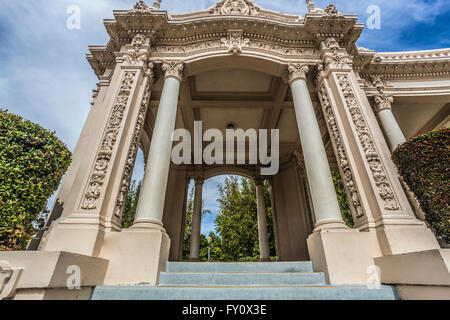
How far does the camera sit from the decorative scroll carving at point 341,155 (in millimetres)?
5110

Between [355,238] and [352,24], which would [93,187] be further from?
[352,24]

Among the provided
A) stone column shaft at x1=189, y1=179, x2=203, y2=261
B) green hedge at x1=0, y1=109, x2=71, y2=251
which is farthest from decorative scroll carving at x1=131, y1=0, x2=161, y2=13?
stone column shaft at x1=189, y1=179, x2=203, y2=261

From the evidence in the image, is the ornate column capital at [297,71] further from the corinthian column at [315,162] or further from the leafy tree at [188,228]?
the leafy tree at [188,228]

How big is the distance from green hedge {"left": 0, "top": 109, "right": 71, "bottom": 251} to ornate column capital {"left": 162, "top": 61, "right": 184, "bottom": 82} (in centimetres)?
364

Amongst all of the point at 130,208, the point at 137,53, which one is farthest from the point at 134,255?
the point at 130,208

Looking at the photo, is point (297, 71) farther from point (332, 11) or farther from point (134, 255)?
point (134, 255)

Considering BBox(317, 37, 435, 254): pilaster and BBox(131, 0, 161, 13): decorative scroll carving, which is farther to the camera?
BBox(131, 0, 161, 13): decorative scroll carving

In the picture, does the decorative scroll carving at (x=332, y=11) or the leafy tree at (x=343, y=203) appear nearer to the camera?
the decorative scroll carving at (x=332, y=11)

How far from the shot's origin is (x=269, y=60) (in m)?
7.07

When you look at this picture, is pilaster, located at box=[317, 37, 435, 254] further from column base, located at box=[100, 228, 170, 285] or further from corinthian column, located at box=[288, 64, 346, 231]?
column base, located at box=[100, 228, 170, 285]

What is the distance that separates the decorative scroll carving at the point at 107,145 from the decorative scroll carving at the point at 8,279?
188 centimetres

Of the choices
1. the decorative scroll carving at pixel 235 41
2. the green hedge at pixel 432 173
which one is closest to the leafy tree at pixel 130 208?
the decorative scroll carving at pixel 235 41

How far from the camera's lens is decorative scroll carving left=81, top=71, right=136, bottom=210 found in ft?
15.0

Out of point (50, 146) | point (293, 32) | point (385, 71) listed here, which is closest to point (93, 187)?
point (50, 146)
